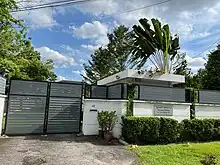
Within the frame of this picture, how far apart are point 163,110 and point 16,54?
15.2 m

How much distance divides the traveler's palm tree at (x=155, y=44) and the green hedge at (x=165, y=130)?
14.7 feet

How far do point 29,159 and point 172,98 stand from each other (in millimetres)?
7042

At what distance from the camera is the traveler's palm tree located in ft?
47.2

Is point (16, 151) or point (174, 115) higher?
point (174, 115)

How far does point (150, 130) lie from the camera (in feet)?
30.0

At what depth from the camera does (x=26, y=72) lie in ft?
73.8

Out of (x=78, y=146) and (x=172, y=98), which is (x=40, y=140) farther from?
(x=172, y=98)

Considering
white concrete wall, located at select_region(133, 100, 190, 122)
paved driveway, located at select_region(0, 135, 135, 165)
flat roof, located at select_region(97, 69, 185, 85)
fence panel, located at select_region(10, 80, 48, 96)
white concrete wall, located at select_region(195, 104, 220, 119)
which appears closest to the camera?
paved driveway, located at select_region(0, 135, 135, 165)

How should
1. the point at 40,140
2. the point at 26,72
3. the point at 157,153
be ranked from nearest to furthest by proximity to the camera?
the point at 157,153, the point at 40,140, the point at 26,72

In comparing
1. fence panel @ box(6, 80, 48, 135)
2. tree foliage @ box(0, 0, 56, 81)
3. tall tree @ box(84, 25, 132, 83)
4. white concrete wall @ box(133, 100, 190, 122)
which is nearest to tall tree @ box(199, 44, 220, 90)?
white concrete wall @ box(133, 100, 190, 122)

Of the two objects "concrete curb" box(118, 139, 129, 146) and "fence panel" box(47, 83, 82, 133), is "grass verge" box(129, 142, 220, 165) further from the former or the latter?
"fence panel" box(47, 83, 82, 133)

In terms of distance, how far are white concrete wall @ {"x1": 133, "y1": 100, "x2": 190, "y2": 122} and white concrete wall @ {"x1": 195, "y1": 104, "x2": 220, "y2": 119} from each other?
647 mm

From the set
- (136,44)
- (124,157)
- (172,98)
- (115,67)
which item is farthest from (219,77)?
(115,67)

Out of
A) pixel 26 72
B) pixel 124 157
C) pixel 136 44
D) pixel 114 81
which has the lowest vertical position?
pixel 124 157
